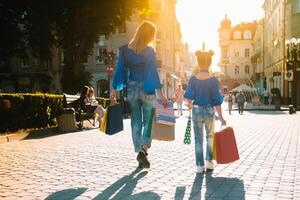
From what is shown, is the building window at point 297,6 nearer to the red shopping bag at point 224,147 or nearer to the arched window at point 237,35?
the red shopping bag at point 224,147

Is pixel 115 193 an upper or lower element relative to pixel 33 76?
lower

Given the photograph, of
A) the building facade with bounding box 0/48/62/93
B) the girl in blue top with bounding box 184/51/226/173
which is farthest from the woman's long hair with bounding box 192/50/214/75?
the building facade with bounding box 0/48/62/93

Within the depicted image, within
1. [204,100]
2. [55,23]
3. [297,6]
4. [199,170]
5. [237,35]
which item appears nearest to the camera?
[199,170]

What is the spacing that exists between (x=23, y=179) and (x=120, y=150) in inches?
137

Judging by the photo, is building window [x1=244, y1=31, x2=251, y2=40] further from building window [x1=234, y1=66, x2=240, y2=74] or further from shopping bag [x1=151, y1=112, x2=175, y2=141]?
shopping bag [x1=151, y1=112, x2=175, y2=141]

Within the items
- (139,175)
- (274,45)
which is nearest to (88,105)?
(139,175)

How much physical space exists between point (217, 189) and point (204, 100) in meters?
1.75

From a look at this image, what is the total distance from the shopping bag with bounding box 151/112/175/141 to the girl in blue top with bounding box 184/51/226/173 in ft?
1.82

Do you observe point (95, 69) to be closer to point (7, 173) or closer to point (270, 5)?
point (270, 5)

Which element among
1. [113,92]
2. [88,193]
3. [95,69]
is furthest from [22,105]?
[95,69]

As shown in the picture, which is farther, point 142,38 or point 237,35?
point 237,35

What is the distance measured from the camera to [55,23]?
26.6 metres

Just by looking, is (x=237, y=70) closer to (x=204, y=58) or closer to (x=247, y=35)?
(x=247, y=35)

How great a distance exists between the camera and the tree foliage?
2398 cm
